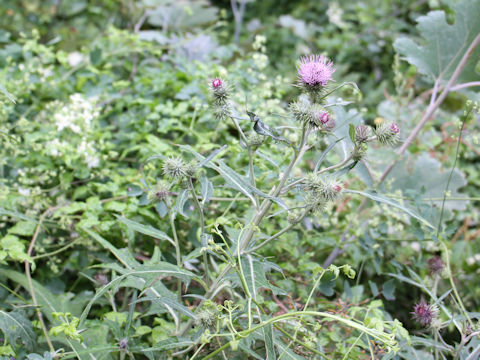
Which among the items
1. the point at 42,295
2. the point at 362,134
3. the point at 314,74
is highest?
the point at 314,74

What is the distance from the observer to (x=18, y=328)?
1.08 meters

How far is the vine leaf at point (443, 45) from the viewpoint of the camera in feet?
5.28

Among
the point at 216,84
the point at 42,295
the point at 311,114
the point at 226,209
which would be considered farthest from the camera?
the point at 226,209

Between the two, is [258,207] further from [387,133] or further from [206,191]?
[387,133]

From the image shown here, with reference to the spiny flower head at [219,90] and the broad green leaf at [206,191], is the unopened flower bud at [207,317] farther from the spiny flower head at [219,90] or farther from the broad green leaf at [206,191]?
the spiny flower head at [219,90]

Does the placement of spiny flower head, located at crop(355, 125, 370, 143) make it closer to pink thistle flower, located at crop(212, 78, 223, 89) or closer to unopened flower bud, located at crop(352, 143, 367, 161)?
unopened flower bud, located at crop(352, 143, 367, 161)

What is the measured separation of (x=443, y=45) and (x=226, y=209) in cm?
105

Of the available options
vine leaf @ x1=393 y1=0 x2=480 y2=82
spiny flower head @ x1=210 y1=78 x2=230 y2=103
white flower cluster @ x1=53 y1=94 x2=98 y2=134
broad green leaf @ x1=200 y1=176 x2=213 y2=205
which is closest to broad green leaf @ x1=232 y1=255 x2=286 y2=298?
broad green leaf @ x1=200 y1=176 x2=213 y2=205

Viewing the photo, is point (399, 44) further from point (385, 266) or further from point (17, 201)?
point (17, 201)

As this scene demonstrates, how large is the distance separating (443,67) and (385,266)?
0.81m

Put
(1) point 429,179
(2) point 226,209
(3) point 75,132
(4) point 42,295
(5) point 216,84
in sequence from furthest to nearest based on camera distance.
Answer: (1) point 429,179 → (3) point 75,132 → (2) point 226,209 → (4) point 42,295 → (5) point 216,84

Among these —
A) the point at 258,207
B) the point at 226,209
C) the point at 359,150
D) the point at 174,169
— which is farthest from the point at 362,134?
the point at 226,209

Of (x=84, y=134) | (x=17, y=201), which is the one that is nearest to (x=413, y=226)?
(x=84, y=134)

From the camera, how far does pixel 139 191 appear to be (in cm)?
130
